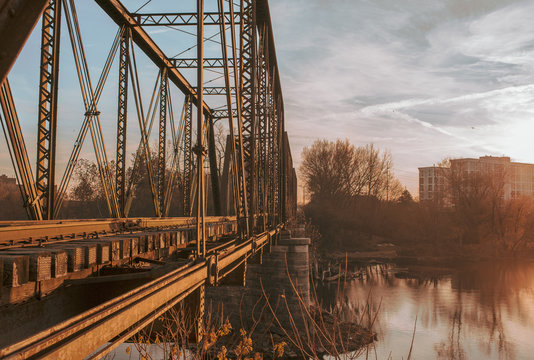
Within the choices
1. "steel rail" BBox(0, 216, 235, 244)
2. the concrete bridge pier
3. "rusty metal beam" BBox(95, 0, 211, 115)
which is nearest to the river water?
the concrete bridge pier

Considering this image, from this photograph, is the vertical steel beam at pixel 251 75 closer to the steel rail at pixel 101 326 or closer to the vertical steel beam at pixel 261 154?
the vertical steel beam at pixel 261 154

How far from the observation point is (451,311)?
26.7m

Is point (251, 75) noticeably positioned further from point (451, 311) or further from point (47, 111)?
point (451, 311)

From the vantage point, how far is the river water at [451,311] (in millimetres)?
20656

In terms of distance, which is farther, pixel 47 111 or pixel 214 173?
pixel 214 173

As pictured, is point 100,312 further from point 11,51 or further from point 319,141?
point 319,141

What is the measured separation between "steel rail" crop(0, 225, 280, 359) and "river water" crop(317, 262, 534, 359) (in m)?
12.7

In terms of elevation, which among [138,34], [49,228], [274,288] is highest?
[138,34]

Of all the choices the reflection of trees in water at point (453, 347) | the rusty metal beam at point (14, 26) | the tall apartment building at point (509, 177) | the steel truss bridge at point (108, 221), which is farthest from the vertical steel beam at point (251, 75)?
the tall apartment building at point (509, 177)

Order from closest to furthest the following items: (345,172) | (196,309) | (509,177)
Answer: (196,309), (345,172), (509,177)

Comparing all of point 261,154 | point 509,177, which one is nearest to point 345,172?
→ point 509,177

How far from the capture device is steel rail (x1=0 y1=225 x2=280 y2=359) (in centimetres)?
153

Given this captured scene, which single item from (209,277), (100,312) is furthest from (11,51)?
(209,277)

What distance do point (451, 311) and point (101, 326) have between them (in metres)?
28.3
